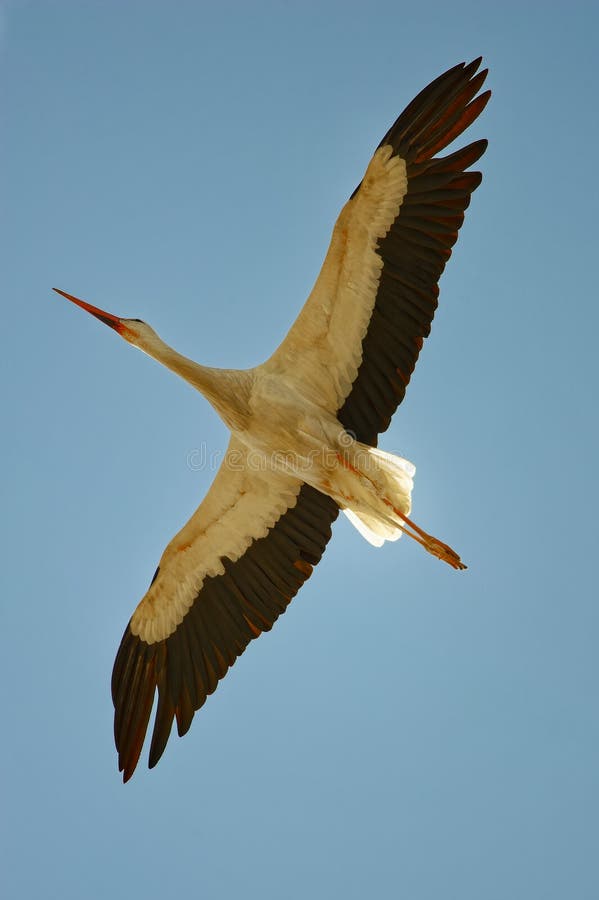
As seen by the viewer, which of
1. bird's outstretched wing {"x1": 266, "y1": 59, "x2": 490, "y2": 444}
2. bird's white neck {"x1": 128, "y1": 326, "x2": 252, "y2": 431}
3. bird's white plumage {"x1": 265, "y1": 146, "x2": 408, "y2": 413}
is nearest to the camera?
bird's outstretched wing {"x1": 266, "y1": 59, "x2": 490, "y2": 444}

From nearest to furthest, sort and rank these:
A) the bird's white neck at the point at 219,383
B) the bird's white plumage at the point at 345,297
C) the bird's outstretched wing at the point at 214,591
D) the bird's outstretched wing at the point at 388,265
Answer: the bird's outstretched wing at the point at 388,265
the bird's white plumage at the point at 345,297
the bird's white neck at the point at 219,383
the bird's outstretched wing at the point at 214,591

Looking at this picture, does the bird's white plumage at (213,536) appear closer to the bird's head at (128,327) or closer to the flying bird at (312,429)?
the flying bird at (312,429)

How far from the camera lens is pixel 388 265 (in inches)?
275

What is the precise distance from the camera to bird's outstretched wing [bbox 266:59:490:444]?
6.75 m

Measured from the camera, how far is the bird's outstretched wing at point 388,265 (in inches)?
266

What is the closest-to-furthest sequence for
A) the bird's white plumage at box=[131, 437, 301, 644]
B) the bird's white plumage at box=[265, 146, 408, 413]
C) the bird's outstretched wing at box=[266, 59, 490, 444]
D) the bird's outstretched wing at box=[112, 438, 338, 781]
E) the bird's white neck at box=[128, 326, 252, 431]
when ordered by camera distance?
the bird's outstretched wing at box=[266, 59, 490, 444] < the bird's white plumage at box=[265, 146, 408, 413] < the bird's white neck at box=[128, 326, 252, 431] < the bird's outstretched wing at box=[112, 438, 338, 781] < the bird's white plumage at box=[131, 437, 301, 644]

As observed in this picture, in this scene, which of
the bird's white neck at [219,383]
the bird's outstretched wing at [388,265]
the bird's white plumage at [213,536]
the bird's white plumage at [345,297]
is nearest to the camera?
the bird's outstretched wing at [388,265]

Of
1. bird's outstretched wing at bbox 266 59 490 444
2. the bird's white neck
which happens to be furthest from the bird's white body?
bird's outstretched wing at bbox 266 59 490 444

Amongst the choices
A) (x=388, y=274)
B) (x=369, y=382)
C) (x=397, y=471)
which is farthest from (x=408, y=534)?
(x=388, y=274)

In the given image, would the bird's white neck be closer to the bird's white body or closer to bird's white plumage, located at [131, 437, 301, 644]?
the bird's white body

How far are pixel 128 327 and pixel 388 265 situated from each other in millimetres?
1664

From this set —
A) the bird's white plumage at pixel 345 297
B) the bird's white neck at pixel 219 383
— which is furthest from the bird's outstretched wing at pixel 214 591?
the bird's white plumage at pixel 345 297

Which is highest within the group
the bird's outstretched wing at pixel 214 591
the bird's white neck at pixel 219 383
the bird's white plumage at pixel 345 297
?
the bird's white plumage at pixel 345 297

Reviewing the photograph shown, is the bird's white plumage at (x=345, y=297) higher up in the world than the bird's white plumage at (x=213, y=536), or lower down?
higher up
